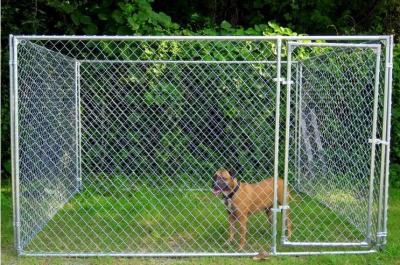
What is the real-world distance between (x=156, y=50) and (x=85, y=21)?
4.98 ft

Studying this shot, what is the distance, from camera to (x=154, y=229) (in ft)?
17.9

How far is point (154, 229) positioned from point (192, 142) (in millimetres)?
2006

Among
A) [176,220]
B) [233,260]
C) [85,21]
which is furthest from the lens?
[85,21]

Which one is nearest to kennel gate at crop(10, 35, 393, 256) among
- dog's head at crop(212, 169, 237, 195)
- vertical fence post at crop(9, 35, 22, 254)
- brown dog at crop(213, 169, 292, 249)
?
vertical fence post at crop(9, 35, 22, 254)

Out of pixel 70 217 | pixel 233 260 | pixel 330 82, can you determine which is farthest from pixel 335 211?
pixel 70 217

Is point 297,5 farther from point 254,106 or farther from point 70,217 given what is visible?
point 70,217

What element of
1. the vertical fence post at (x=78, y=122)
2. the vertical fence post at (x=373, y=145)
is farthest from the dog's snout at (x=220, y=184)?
the vertical fence post at (x=78, y=122)

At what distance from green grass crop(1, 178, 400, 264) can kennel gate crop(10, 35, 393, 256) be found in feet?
0.09

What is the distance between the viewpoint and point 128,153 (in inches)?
275

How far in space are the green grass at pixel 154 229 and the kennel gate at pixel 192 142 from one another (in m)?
0.03

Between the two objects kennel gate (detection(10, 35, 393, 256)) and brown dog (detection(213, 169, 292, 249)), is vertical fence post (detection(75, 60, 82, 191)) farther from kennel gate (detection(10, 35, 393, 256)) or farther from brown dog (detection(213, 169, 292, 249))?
brown dog (detection(213, 169, 292, 249))

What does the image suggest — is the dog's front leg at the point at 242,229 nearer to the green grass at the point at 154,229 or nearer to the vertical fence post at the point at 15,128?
the green grass at the point at 154,229

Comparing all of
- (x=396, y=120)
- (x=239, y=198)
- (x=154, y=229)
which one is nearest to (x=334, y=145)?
(x=239, y=198)

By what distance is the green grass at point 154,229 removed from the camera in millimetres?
4523
